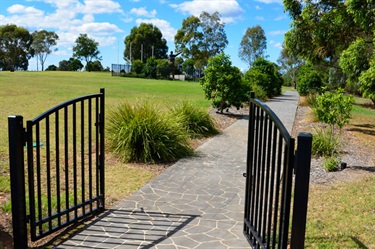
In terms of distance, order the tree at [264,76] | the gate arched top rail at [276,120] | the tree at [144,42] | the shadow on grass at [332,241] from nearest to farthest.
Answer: the gate arched top rail at [276,120], the shadow on grass at [332,241], the tree at [264,76], the tree at [144,42]

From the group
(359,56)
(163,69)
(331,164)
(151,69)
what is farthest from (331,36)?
(151,69)

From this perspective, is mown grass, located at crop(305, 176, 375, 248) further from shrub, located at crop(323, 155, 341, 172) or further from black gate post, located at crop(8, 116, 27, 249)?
black gate post, located at crop(8, 116, 27, 249)

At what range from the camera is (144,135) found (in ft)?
24.8

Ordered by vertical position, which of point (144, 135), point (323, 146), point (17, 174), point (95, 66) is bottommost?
point (323, 146)

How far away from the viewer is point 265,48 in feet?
233

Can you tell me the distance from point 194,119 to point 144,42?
71.3 m

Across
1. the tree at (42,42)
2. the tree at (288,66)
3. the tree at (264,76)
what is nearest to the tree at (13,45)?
the tree at (42,42)

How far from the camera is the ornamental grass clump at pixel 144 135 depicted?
24.7 ft

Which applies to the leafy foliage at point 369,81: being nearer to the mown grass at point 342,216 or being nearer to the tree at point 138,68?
the mown grass at point 342,216

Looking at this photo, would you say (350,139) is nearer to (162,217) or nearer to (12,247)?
(162,217)

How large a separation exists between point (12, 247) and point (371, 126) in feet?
46.2

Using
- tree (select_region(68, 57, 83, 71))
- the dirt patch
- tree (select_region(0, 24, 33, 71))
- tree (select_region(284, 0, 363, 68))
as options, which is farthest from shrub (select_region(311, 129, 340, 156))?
tree (select_region(0, 24, 33, 71))

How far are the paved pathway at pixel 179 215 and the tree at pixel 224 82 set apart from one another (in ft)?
23.5

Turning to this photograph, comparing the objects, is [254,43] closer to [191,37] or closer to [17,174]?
[191,37]
